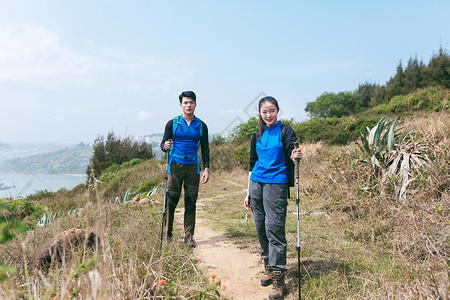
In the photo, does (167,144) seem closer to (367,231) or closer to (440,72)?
(367,231)

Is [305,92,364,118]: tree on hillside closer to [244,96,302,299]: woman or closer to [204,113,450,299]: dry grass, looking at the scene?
[204,113,450,299]: dry grass

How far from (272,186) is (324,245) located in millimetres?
1925

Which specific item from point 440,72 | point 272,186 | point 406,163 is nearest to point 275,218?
point 272,186

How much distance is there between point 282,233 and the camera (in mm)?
3080

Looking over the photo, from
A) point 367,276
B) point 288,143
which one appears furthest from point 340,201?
point 288,143

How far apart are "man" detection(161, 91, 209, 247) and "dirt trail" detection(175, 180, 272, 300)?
37 centimetres

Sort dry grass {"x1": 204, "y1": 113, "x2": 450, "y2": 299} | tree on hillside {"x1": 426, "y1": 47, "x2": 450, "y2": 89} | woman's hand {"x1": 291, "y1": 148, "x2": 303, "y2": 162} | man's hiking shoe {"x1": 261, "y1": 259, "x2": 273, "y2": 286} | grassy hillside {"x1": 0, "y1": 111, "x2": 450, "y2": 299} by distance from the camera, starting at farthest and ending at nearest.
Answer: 1. tree on hillside {"x1": 426, "y1": 47, "x2": 450, "y2": 89}
2. man's hiking shoe {"x1": 261, "y1": 259, "x2": 273, "y2": 286}
3. woman's hand {"x1": 291, "y1": 148, "x2": 303, "y2": 162}
4. dry grass {"x1": 204, "y1": 113, "x2": 450, "y2": 299}
5. grassy hillside {"x1": 0, "y1": 111, "x2": 450, "y2": 299}

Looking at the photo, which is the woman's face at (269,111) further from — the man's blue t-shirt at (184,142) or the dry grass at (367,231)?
the dry grass at (367,231)

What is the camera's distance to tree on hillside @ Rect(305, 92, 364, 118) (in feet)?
138

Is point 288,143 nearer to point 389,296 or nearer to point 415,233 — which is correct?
point 389,296

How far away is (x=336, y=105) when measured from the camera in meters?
42.9

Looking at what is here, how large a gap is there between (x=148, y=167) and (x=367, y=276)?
17.0 meters

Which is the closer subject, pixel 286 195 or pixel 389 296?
pixel 389 296

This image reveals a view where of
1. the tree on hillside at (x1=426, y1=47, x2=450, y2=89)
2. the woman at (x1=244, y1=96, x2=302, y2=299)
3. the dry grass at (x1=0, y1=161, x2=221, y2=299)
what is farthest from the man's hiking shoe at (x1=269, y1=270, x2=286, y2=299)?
the tree on hillside at (x1=426, y1=47, x2=450, y2=89)
